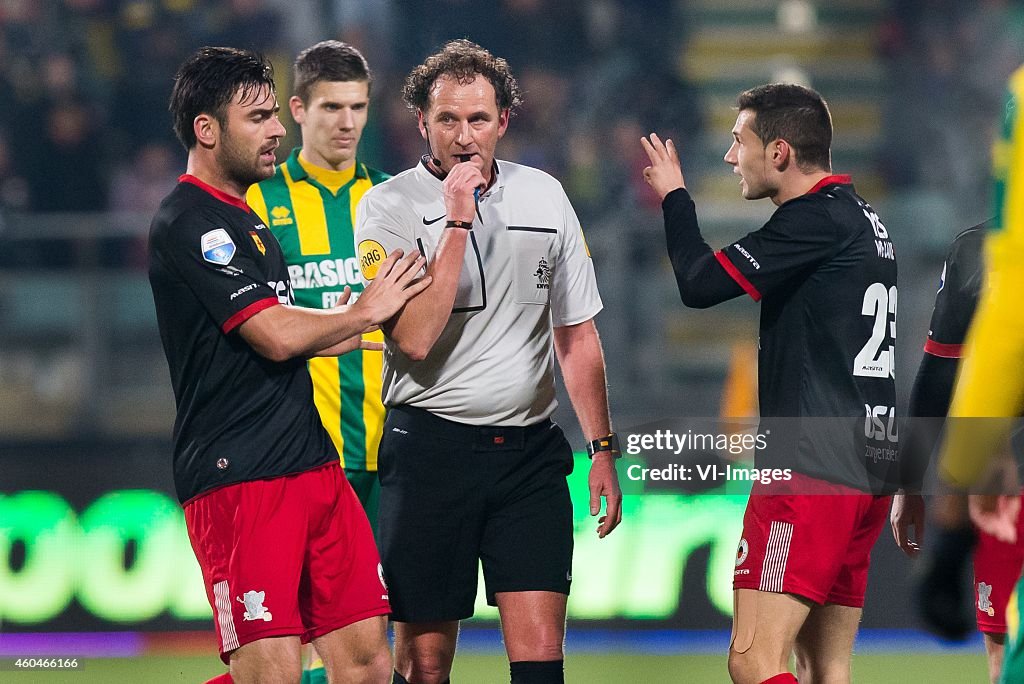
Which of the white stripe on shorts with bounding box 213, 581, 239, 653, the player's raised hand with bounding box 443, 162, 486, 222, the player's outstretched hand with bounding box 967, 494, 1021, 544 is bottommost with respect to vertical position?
the white stripe on shorts with bounding box 213, 581, 239, 653

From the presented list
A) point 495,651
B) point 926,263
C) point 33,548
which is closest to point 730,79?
point 926,263

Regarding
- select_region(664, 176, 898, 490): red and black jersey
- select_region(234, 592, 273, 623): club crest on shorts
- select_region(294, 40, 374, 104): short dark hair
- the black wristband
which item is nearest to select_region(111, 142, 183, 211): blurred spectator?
select_region(294, 40, 374, 104): short dark hair

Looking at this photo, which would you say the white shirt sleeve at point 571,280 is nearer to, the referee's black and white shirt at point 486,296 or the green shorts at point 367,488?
the referee's black and white shirt at point 486,296

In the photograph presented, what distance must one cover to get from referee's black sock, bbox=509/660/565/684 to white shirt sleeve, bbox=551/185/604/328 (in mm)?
911

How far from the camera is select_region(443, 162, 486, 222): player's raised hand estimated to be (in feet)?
10.7

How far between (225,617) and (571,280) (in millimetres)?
1262

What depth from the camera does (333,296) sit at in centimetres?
427

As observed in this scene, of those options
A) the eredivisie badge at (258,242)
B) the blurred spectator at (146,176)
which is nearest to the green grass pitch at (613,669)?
the eredivisie badge at (258,242)

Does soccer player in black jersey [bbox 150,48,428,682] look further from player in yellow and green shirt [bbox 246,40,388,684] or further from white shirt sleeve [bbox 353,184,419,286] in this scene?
player in yellow and green shirt [bbox 246,40,388,684]

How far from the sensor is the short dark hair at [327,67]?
4.54m

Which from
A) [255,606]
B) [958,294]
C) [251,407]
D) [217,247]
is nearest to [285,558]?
[255,606]

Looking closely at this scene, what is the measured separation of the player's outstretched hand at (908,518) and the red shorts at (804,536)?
225mm

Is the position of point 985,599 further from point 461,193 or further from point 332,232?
point 332,232

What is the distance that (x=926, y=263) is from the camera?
6734 millimetres
